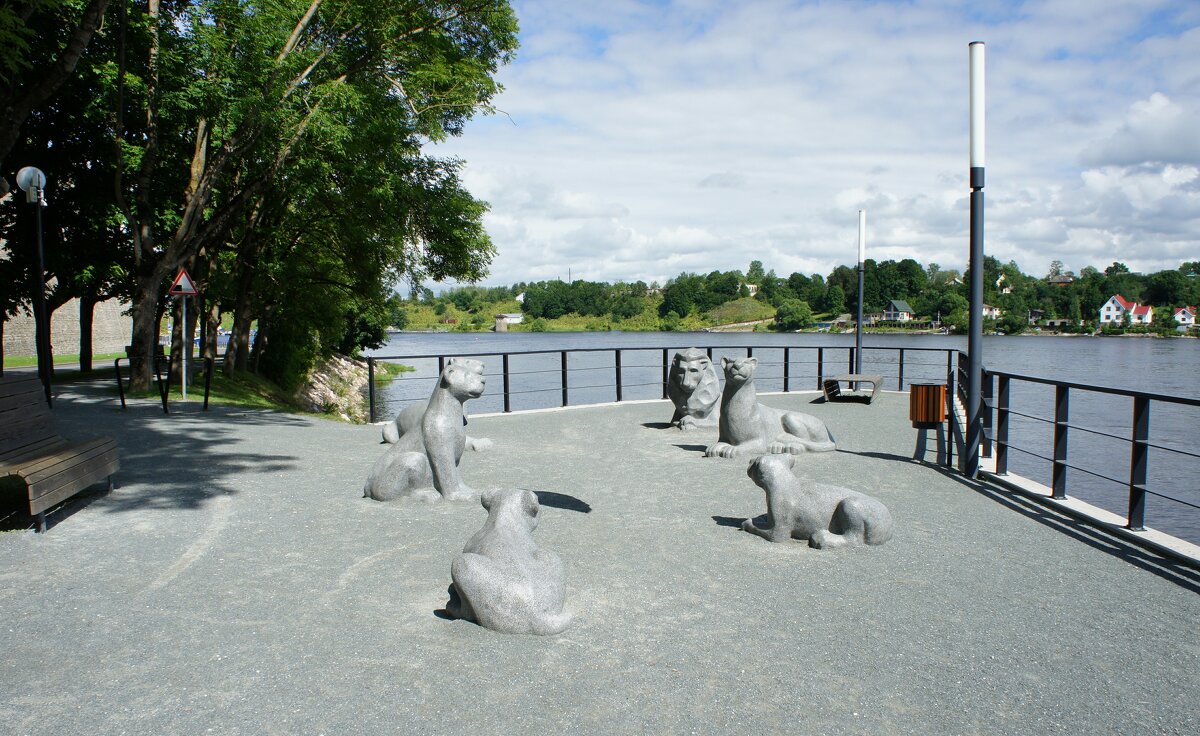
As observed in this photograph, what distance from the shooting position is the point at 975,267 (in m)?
7.86

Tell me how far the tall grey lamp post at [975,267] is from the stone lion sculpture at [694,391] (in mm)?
3826

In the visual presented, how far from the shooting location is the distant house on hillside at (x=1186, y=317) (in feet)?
275

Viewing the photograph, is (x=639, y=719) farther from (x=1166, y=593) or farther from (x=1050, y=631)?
(x=1166, y=593)

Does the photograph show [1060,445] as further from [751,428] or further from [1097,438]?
[1097,438]

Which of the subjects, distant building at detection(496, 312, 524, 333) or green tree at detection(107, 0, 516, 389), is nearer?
green tree at detection(107, 0, 516, 389)

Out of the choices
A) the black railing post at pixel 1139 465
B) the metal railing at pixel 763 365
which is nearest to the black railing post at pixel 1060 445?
the black railing post at pixel 1139 465

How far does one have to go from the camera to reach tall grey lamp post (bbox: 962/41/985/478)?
7.70m

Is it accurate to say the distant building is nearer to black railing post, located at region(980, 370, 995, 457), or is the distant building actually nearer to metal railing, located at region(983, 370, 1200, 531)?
metal railing, located at region(983, 370, 1200, 531)

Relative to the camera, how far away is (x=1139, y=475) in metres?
5.68

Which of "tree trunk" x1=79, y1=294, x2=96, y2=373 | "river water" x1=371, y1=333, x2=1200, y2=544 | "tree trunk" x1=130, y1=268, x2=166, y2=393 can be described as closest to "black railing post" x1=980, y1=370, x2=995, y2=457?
"river water" x1=371, y1=333, x2=1200, y2=544

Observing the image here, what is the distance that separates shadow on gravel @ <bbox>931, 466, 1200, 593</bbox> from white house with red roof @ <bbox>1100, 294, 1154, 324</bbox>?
99.4 meters

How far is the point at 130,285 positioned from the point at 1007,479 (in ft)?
66.6

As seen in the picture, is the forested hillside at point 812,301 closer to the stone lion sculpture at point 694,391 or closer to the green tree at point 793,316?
the green tree at point 793,316

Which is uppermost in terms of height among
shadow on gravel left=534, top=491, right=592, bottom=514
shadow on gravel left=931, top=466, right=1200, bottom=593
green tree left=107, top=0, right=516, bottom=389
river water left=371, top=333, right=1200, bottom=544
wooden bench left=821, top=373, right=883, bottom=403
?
green tree left=107, top=0, right=516, bottom=389
